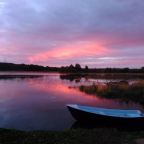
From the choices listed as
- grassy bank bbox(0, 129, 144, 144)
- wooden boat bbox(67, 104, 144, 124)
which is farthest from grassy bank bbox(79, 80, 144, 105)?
grassy bank bbox(0, 129, 144, 144)

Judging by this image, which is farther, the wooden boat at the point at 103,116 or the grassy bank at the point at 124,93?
the grassy bank at the point at 124,93

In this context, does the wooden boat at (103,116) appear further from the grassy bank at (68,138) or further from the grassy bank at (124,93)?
the grassy bank at (124,93)

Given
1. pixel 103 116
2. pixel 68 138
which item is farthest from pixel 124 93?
pixel 68 138

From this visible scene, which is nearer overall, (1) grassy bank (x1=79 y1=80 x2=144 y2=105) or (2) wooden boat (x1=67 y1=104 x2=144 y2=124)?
(2) wooden boat (x1=67 y1=104 x2=144 y2=124)

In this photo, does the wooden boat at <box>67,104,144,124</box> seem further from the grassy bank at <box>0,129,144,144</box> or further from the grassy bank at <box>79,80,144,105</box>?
the grassy bank at <box>79,80,144,105</box>

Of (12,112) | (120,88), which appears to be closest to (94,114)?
(12,112)

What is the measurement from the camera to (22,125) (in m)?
15.9

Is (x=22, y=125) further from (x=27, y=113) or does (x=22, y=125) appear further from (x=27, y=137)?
(x=27, y=137)

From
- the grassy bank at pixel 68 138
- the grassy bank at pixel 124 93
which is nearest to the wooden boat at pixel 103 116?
the grassy bank at pixel 68 138

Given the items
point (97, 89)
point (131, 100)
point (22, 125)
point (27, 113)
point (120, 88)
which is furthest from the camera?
point (97, 89)

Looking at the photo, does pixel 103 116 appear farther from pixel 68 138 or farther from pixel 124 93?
pixel 124 93

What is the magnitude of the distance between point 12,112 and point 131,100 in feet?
38.2

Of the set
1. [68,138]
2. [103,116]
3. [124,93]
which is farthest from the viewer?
[124,93]

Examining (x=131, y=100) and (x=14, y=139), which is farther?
(x=131, y=100)
